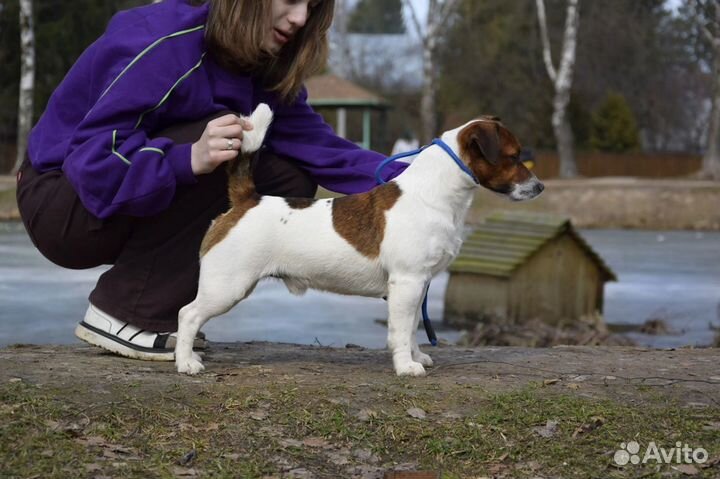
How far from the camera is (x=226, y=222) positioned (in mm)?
4129

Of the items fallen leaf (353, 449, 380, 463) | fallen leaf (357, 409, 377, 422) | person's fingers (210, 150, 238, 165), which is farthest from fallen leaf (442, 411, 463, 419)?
person's fingers (210, 150, 238, 165)

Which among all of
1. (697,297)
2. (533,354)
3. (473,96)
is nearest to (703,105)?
(473,96)

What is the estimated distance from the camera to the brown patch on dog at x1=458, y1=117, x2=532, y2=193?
4121mm

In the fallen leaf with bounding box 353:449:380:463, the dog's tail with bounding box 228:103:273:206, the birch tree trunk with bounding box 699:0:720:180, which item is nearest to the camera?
the fallen leaf with bounding box 353:449:380:463

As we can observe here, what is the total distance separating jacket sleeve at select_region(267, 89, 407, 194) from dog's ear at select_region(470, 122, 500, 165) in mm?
Answer: 815

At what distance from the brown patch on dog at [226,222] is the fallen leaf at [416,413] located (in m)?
1.05

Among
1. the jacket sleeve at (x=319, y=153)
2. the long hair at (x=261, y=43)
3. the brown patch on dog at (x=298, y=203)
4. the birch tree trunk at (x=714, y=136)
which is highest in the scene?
the long hair at (x=261, y=43)

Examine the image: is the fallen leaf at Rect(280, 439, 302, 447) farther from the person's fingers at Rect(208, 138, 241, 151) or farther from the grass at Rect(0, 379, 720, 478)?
the person's fingers at Rect(208, 138, 241, 151)

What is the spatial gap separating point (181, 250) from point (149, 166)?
0.58m

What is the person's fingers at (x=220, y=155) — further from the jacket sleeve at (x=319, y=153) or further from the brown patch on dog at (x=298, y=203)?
the jacket sleeve at (x=319, y=153)

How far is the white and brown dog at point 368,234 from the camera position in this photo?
13.4ft

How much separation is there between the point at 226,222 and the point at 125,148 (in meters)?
0.50

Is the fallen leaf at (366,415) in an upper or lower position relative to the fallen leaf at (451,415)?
upper

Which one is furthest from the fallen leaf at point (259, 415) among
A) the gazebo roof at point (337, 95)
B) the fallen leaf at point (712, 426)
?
the gazebo roof at point (337, 95)
